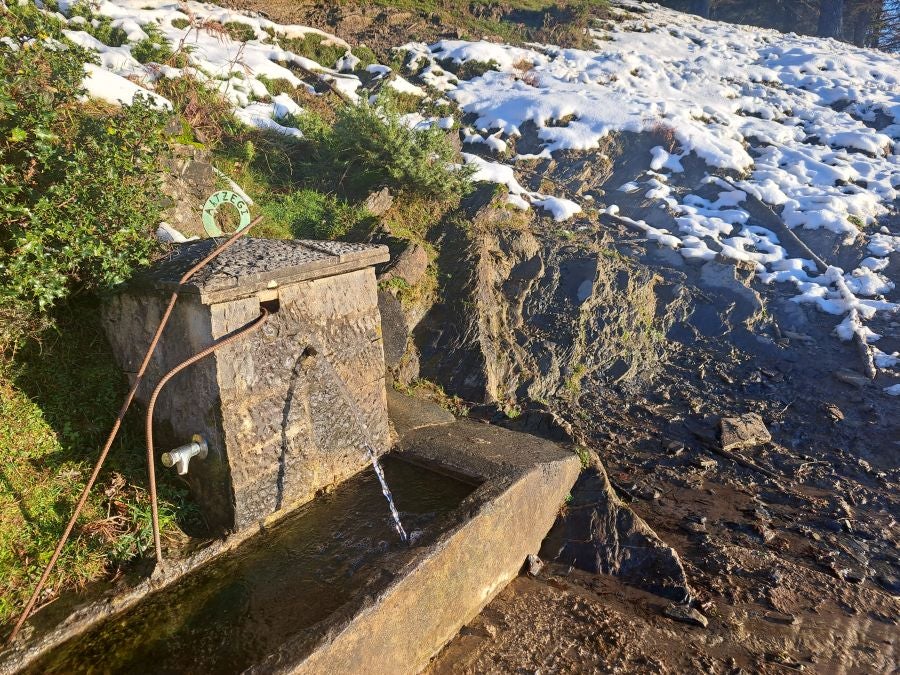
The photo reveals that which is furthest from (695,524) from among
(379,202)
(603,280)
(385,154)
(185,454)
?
(385,154)

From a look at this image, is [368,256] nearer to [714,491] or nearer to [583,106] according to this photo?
[714,491]

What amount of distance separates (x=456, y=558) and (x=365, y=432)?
122cm

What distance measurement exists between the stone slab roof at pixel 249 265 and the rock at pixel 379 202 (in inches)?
98.0

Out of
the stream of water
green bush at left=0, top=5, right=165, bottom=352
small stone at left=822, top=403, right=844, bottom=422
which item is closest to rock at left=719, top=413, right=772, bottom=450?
small stone at left=822, top=403, right=844, bottom=422

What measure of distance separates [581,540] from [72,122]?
14.8ft

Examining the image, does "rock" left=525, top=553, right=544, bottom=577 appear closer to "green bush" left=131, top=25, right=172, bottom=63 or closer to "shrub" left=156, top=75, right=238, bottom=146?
"shrub" left=156, top=75, right=238, bottom=146

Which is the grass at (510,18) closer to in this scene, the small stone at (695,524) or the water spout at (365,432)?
the water spout at (365,432)

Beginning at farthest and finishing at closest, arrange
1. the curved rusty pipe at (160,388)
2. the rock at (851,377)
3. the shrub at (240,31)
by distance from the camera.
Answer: the shrub at (240,31)
the rock at (851,377)
the curved rusty pipe at (160,388)

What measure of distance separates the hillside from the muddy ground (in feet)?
0.07

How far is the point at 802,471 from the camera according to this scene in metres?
5.12


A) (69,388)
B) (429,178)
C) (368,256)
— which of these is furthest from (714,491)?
(69,388)

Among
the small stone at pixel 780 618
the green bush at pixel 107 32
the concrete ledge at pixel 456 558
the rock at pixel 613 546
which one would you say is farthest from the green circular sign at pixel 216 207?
the green bush at pixel 107 32

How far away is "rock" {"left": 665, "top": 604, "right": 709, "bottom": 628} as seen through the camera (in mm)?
3327

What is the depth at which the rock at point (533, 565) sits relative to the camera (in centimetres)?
358
